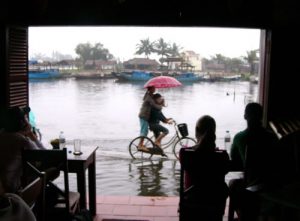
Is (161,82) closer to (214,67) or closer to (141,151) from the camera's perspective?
(141,151)

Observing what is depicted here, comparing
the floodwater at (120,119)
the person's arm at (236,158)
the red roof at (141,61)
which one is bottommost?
the floodwater at (120,119)

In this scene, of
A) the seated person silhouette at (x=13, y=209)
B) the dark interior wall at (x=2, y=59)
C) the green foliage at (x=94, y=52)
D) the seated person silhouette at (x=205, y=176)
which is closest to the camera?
the seated person silhouette at (x=13, y=209)

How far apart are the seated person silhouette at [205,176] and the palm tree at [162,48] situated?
81.3ft

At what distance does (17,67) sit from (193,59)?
24.4m

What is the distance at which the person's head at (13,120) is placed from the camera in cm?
284

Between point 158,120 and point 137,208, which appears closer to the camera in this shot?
point 137,208

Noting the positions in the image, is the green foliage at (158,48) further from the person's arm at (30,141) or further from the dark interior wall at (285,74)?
the person's arm at (30,141)

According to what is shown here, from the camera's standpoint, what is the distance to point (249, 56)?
92.7ft

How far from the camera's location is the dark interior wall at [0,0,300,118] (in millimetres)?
3781

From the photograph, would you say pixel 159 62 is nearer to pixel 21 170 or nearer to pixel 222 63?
pixel 222 63

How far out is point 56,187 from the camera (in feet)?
9.50

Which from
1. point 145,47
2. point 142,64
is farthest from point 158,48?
point 142,64

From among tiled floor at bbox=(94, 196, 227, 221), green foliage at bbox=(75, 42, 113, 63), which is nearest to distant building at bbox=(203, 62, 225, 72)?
green foliage at bbox=(75, 42, 113, 63)

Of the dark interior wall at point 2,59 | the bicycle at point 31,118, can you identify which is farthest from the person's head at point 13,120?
the dark interior wall at point 2,59
